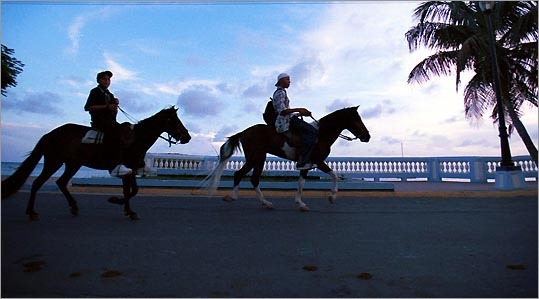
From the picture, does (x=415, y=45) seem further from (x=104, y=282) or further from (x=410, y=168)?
(x=104, y=282)

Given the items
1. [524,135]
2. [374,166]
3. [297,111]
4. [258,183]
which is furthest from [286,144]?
[524,135]

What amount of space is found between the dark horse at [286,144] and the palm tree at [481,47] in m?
7.76

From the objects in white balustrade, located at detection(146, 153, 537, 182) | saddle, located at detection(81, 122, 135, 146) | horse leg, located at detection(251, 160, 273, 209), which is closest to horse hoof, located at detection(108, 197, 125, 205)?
saddle, located at detection(81, 122, 135, 146)

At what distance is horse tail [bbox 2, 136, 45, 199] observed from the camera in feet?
13.0

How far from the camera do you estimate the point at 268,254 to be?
2.92m

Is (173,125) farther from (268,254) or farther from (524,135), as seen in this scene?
(524,135)

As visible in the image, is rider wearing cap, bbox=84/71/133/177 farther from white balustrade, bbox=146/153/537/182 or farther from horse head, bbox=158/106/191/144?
white balustrade, bbox=146/153/537/182

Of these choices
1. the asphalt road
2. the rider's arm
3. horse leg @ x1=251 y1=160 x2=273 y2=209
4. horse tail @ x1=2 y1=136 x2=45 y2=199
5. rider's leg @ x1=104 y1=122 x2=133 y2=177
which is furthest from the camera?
horse leg @ x1=251 y1=160 x2=273 y2=209

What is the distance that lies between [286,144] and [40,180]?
3759 millimetres

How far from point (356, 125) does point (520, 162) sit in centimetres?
949

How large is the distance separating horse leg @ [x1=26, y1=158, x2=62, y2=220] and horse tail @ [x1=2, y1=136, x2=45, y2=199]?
0.14 metres

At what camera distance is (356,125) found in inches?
236

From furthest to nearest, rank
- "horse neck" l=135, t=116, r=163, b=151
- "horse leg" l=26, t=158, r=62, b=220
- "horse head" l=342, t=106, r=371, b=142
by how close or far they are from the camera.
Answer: "horse head" l=342, t=106, r=371, b=142, "horse neck" l=135, t=116, r=163, b=151, "horse leg" l=26, t=158, r=62, b=220

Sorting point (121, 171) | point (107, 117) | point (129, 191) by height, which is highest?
point (107, 117)
